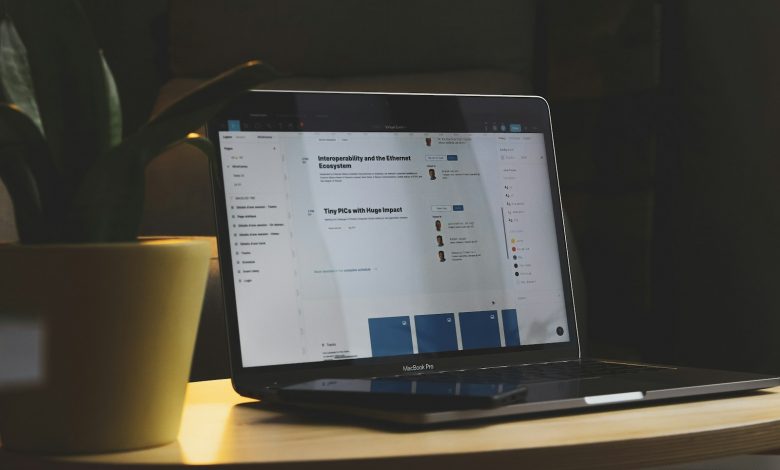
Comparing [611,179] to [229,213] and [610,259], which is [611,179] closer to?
[610,259]

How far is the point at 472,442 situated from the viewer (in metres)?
0.56

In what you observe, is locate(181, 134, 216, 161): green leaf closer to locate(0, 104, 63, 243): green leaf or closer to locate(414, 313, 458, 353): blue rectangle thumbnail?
locate(0, 104, 63, 243): green leaf

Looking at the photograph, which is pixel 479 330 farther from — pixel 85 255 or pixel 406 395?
pixel 85 255

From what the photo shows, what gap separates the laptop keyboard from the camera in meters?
0.78

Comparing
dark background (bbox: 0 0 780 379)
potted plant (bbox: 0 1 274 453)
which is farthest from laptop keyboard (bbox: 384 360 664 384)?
dark background (bbox: 0 0 780 379)

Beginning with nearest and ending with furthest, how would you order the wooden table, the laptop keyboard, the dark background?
the wooden table < the laptop keyboard < the dark background

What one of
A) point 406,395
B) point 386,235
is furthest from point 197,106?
point 386,235

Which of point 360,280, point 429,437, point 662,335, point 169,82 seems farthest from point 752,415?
point 169,82

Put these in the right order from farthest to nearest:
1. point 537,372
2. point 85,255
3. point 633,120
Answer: point 633,120 < point 537,372 < point 85,255

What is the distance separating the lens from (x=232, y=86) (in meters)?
0.55

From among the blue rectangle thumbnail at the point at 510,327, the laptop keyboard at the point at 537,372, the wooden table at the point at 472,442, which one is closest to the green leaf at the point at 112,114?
the wooden table at the point at 472,442

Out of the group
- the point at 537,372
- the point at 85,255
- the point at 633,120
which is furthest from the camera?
the point at 633,120

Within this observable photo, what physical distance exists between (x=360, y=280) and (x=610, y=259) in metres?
0.90

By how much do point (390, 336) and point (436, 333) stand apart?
0.04m
